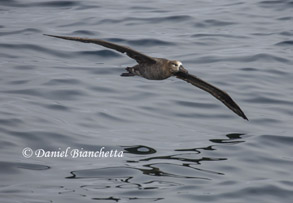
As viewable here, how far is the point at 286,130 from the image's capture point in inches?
527

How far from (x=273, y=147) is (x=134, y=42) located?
6753 millimetres

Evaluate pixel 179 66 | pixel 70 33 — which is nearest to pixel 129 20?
pixel 70 33

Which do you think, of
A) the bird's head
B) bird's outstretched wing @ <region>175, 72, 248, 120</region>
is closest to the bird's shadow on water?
bird's outstretched wing @ <region>175, 72, 248, 120</region>

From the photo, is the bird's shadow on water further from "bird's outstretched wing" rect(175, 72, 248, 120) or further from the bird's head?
the bird's head

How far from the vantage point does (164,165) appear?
38.3 feet

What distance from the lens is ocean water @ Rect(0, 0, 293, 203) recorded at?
10.9 metres

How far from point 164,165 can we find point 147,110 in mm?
2505

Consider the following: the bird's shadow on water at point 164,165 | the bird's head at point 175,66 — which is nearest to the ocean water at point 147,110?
the bird's shadow on water at point 164,165

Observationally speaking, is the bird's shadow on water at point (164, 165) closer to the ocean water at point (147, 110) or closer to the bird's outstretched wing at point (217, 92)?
the ocean water at point (147, 110)

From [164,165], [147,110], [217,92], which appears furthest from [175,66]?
[164,165]

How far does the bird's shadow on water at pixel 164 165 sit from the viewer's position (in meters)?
11.3

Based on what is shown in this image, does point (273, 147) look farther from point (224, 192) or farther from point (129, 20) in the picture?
point (129, 20)

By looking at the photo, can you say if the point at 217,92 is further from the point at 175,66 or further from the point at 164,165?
the point at 164,165

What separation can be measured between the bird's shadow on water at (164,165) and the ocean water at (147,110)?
0.7 inches
